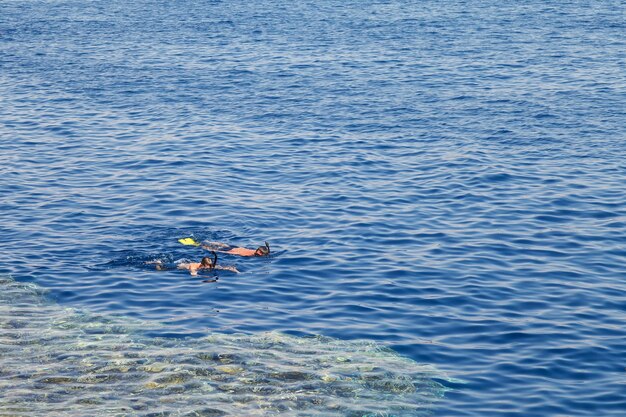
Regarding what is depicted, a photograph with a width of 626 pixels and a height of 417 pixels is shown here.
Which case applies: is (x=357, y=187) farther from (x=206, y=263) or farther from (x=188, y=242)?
(x=206, y=263)

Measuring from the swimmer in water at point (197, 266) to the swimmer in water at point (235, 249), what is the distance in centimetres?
86

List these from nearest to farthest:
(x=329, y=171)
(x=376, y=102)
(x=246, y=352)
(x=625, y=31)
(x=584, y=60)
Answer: (x=246, y=352), (x=329, y=171), (x=376, y=102), (x=584, y=60), (x=625, y=31)

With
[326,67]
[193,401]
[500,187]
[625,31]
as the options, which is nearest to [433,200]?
[500,187]

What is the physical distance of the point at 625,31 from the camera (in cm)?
5631

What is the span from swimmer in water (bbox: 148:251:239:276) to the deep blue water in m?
0.40

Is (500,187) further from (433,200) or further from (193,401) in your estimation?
(193,401)

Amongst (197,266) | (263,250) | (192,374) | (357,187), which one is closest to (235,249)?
(263,250)

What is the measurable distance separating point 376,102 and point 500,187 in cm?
1198

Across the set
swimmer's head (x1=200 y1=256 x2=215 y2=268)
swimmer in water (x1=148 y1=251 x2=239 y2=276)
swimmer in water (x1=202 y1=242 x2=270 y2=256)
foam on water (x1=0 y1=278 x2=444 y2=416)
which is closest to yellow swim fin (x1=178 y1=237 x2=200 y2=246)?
swimmer in water (x1=202 y1=242 x2=270 y2=256)

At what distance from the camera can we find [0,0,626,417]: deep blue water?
22312 mm

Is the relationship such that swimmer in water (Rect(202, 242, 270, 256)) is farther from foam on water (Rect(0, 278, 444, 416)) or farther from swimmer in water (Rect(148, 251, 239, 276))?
foam on water (Rect(0, 278, 444, 416))

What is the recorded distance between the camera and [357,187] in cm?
3312

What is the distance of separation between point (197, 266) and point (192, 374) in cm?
648

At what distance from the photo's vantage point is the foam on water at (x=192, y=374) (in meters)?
18.3
